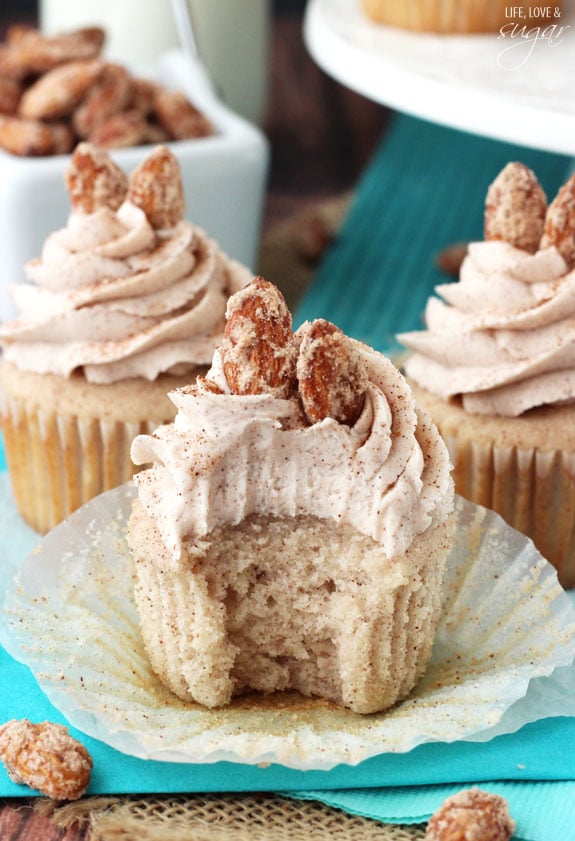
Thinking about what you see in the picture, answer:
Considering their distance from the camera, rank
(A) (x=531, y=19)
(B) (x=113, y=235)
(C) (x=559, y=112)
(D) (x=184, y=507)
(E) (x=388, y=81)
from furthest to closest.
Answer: (A) (x=531, y=19), (E) (x=388, y=81), (C) (x=559, y=112), (B) (x=113, y=235), (D) (x=184, y=507)

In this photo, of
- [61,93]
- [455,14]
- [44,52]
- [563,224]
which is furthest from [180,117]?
[563,224]

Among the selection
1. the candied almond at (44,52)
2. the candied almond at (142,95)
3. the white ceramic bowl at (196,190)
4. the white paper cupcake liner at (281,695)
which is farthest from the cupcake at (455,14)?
the white paper cupcake liner at (281,695)

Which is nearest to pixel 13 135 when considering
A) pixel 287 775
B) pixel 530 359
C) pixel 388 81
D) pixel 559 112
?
pixel 388 81

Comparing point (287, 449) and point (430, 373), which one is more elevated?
point (287, 449)

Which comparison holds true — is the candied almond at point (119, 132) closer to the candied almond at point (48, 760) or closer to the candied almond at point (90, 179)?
the candied almond at point (90, 179)

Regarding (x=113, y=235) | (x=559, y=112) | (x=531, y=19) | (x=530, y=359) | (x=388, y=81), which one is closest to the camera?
(x=530, y=359)

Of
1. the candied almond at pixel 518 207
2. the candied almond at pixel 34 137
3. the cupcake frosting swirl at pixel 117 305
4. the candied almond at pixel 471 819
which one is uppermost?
the candied almond at pixel 518 207

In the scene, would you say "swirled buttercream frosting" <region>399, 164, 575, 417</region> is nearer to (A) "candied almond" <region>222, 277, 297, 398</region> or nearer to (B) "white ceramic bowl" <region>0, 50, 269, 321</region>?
(A) "candied almond" <region>222, 277, 297, 398</region>

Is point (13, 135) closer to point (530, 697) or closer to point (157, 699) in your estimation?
point (157, 699)

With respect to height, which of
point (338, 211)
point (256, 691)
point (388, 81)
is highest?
point (388, 81)
